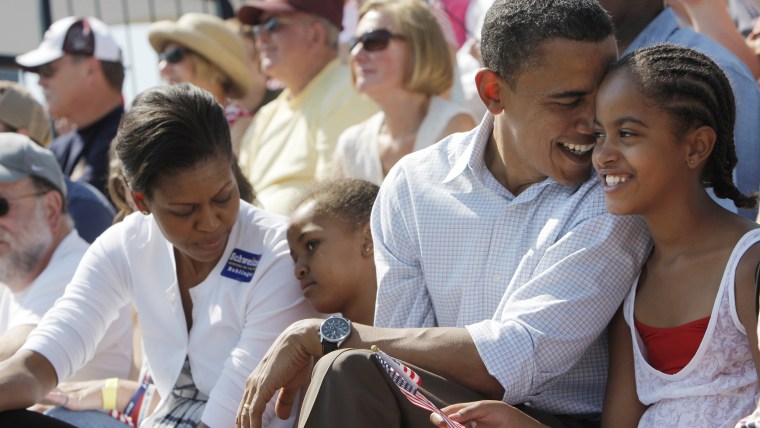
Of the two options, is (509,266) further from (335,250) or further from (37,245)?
(37,245)

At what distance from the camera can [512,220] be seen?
3311 millimetres

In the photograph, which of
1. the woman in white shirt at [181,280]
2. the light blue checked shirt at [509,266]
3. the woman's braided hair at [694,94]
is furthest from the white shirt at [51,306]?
the woman's braided hair at [694,94]

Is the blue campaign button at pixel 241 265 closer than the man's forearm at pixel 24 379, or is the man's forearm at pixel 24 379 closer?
the man's forearm at pixel 24 379

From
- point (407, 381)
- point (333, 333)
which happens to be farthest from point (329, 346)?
point (407, 381)

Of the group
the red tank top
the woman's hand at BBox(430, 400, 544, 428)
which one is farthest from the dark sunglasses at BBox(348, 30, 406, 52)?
the woman's hand at BBox(430, 400, 544, 428)

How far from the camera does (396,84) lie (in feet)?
17.8

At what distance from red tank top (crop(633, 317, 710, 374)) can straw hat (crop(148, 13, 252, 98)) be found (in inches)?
164

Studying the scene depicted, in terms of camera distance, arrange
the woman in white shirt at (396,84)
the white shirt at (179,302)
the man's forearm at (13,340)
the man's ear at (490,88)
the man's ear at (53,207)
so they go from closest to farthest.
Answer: the man's ear at (490,88), the white shirt at (179,302), the man's forearm at (13,340), the man's ear at (53,207), the woman in white shirt at (396,84)

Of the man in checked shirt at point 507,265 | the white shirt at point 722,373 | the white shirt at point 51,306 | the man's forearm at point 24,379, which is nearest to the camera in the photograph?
the white shirt at point 722,373

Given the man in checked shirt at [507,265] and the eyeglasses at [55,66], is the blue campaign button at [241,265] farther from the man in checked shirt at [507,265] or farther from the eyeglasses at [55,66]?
the eyeglasses at [55,66]

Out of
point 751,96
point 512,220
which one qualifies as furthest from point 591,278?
point 751,96

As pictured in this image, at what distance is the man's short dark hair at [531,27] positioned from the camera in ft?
10.5

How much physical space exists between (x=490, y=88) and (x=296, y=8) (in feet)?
9.81

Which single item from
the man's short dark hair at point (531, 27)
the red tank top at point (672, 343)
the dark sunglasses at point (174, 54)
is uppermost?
the man's short dark hair at point (531, 27)
